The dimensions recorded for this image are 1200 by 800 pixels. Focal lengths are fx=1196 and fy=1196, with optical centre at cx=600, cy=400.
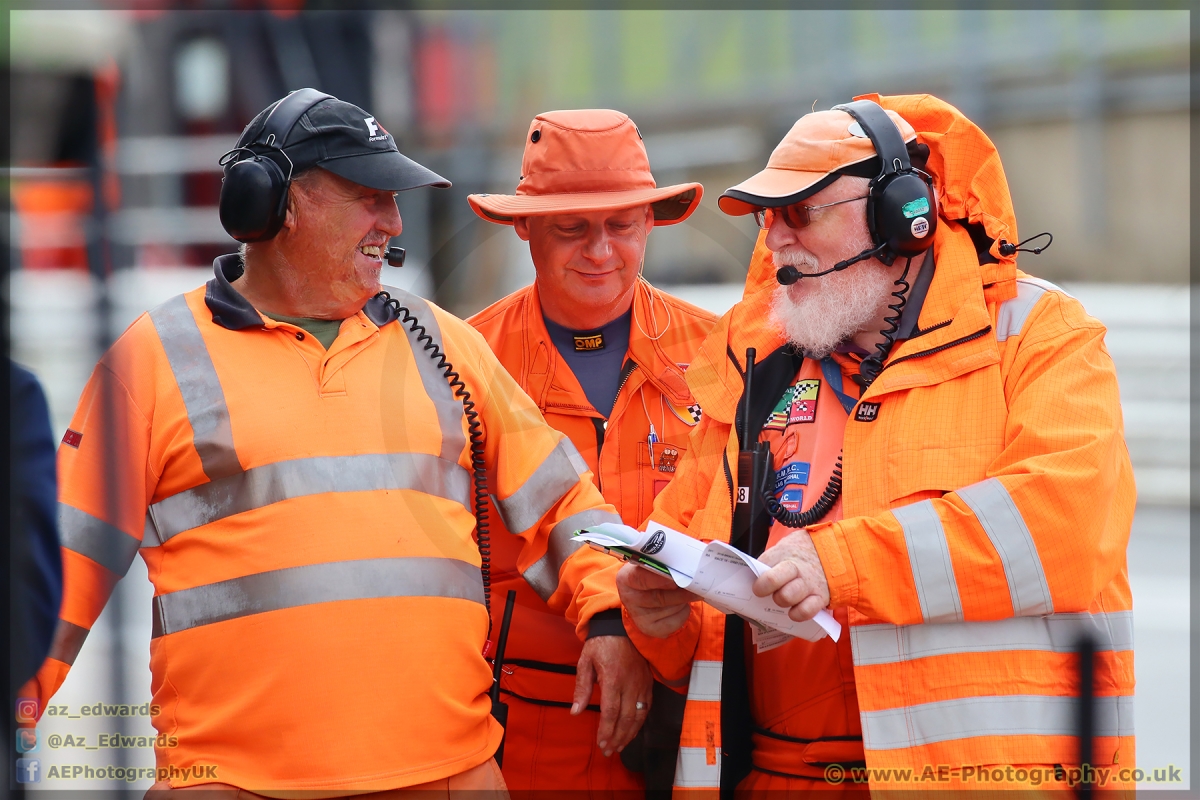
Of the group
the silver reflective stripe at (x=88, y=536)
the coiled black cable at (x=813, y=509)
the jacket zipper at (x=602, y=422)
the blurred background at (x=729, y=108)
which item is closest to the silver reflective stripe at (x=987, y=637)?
the coiled black cable at (x=813, y=509)

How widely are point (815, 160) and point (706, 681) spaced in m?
1.32

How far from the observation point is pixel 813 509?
9.36 ft

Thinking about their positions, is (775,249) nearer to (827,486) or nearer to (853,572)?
(827,486)

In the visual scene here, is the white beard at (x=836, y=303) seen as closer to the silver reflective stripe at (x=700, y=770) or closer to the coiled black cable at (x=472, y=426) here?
the coiled black cable at (x=472, y=426)

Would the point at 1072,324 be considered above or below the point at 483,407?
above

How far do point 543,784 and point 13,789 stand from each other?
179cm

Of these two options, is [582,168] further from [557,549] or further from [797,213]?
[557,549]

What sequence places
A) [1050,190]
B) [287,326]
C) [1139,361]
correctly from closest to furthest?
1. [287,326]
2. [1050,190]
3. [1139,361]

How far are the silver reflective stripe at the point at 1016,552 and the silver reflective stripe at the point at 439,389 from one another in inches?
49.4

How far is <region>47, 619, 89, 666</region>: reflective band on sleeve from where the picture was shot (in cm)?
259

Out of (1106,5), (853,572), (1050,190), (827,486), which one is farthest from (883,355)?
(1106,5)

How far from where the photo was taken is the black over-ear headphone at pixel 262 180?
2.87m

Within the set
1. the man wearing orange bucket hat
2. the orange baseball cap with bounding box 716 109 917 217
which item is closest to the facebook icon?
the man wearing orange bucket hat

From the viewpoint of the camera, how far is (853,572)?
2551 millimetres
